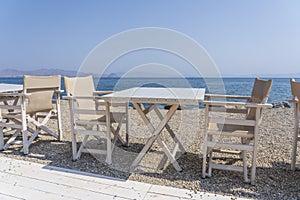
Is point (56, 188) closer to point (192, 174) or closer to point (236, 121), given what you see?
point (192, 174)

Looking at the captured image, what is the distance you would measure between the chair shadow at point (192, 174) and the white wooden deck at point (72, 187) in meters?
0.11

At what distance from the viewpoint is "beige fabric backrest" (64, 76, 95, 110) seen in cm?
250

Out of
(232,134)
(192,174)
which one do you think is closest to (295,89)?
(232,134)

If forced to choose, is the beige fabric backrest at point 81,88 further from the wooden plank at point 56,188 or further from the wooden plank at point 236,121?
the wooden plank at point 236,121

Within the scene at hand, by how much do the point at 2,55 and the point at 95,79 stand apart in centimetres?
3193

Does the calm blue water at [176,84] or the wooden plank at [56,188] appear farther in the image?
the calm blue water at [176,84]

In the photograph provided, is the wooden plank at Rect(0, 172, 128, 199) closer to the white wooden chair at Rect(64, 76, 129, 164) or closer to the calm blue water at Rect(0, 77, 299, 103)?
the white wooden chair at Rect(64, 76, 129, 164)

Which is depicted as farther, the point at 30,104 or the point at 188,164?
the point at 30,104

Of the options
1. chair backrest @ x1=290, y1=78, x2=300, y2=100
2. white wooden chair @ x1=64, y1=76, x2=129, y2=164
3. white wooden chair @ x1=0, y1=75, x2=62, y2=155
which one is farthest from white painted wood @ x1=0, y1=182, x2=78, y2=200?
chair backrest @ x1=290, y1=78, x2=300, y2=100

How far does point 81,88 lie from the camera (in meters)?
2.84

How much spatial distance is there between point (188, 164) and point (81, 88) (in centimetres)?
171

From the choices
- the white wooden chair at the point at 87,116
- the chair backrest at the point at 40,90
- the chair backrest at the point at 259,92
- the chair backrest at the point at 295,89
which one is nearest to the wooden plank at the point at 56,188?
the white wooden chair at the point at 87,116

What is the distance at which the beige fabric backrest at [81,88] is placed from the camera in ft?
8.20

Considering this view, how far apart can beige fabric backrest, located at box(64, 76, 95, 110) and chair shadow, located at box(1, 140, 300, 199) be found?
0.66 m
